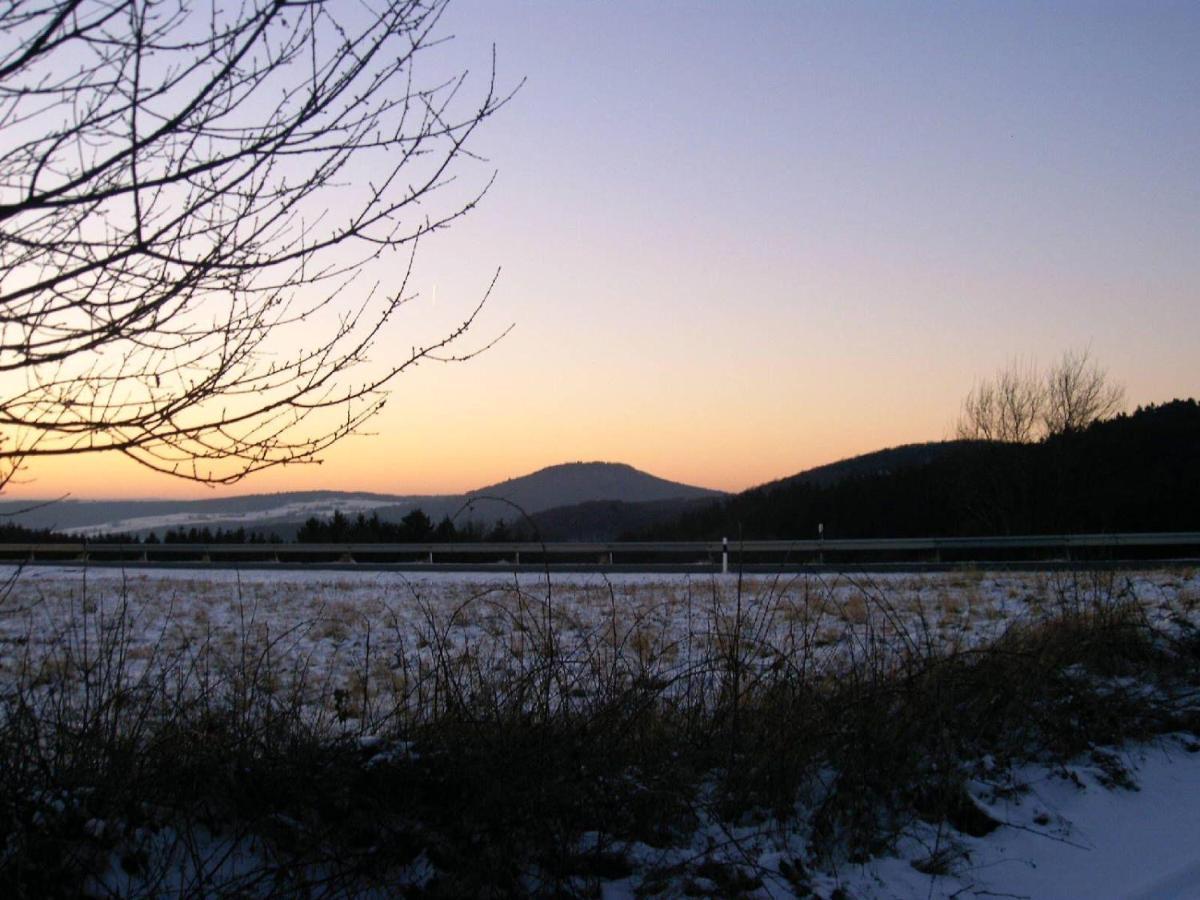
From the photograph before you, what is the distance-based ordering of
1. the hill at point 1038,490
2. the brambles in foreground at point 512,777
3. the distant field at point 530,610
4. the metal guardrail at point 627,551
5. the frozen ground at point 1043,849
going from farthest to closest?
the hill at point 1038,490, the metal guardrail at point 627,551, the distant field at point 530,610, the frozen ground at point 1043,849, the brambles in foreground at point 512,777

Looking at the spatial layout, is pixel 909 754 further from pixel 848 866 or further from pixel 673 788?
pixel 673 788

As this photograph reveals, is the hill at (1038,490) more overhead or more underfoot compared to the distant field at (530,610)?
more overhead

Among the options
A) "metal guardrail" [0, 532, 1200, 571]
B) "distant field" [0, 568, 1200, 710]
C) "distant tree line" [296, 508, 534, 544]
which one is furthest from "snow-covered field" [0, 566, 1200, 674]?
"distant tree line" [296, 508, 534, 544]

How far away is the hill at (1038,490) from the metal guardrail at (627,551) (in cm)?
598

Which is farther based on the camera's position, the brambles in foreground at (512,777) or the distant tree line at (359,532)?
the distant tree line at (359,532)

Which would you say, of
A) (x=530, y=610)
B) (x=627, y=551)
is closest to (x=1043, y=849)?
(x=530, y=610)

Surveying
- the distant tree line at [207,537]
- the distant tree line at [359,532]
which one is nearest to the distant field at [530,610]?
the distant tree line at [359,532]

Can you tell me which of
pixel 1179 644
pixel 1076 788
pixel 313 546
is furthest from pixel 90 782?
pixel 313 546

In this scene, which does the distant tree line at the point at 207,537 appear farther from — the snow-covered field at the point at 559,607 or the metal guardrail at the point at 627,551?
the snow-covered field at the point at 559,607

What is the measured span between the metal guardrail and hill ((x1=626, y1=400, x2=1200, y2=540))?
598 cm

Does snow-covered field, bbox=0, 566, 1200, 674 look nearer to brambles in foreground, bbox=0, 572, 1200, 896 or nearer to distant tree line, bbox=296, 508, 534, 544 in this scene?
brambles in foreground, bbox=0, 572, 1200, 896

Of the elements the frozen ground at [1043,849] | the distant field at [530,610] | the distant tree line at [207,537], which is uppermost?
the distant tree line at [207,537]

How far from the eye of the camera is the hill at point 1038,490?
33.0 m

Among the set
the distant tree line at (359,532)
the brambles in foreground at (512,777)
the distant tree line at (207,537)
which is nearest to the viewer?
the brambles in foreground at (512,777)
